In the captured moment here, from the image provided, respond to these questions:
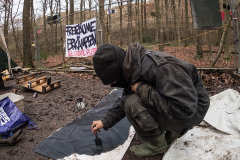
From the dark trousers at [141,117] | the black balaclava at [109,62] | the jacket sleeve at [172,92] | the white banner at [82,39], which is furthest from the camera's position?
the white banner at [82,39]

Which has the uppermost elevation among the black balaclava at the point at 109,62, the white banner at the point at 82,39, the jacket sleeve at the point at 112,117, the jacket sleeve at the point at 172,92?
the white banner at the point at 82,39

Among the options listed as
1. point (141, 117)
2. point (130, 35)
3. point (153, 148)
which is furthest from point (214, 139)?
Answer: point (130, 35)

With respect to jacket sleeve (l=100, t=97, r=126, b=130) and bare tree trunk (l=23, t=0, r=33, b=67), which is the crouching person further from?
bare tree trunk (l=23, t=0, r=33, b=67)

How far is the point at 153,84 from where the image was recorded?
1.43 m

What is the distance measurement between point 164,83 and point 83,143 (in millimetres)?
1411

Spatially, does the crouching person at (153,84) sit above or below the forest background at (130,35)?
below

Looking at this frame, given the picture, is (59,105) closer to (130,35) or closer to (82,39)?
(82,39)

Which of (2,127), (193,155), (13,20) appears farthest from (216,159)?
(13,20)

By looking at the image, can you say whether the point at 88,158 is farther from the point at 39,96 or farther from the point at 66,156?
the point at 39,96

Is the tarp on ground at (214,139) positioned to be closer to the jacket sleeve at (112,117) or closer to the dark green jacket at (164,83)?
the dark green jacket at (164,83)

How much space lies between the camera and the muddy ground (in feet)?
6.79

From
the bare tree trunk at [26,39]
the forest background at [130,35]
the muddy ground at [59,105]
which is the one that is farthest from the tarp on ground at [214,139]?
the bare tree trunk at [26,39]

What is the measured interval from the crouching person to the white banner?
430 centimetres

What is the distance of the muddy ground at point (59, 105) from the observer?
2.07m
